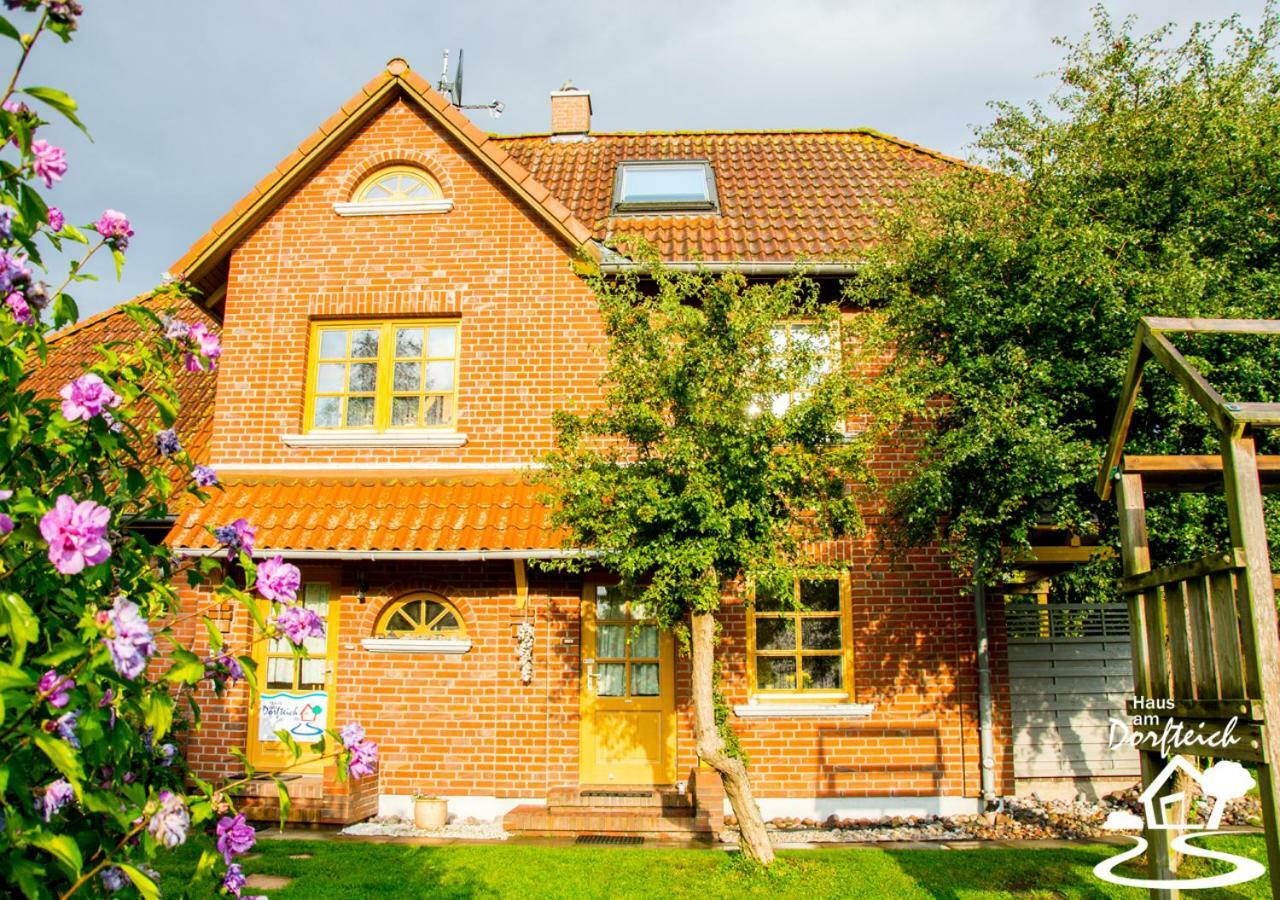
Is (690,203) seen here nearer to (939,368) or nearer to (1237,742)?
(939,368)

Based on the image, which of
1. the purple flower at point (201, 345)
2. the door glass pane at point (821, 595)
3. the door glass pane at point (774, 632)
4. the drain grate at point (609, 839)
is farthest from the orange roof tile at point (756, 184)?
the purple flower at point (201, 345)

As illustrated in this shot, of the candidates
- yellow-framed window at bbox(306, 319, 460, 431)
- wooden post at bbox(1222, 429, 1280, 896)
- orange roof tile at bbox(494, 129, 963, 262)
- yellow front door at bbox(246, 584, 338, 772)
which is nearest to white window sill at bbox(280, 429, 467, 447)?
yellow-framed window at bbox(306, 319, 460, 431)

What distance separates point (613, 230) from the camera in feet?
40.8

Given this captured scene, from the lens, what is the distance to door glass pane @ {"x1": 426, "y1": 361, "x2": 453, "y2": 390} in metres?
11.2

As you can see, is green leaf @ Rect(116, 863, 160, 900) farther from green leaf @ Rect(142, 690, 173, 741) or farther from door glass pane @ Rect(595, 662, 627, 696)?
door glass pane @ Rect(595, 662, 627, 696)

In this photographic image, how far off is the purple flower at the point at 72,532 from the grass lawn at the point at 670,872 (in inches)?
226

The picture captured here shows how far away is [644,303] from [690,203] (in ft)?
17.2

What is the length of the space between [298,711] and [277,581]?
7.87m

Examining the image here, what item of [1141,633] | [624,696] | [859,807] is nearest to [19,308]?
[1141,633]

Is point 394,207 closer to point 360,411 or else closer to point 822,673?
point 360,411

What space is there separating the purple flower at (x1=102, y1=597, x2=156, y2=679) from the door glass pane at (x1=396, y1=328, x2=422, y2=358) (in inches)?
367

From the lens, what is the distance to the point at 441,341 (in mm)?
11344

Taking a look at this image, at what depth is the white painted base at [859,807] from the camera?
33.6ft

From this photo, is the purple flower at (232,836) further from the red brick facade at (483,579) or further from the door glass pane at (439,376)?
the door glass pane at (439,376)
